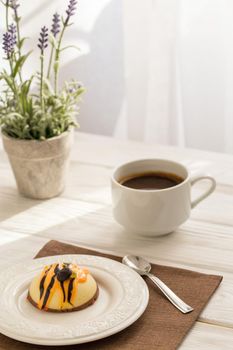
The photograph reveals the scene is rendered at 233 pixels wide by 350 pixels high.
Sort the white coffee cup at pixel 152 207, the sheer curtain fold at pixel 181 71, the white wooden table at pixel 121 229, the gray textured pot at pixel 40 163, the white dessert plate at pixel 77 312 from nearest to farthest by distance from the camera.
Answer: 1. the white dessert plate at pixel 77 312
2. the white wooden table at pixel 121 229
3. the white coffee cup at pixel 152 207
4. the gray textured pot at pixel 40 163
5. the sheer curtain fold at pixel 181 71

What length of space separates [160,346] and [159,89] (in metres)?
1.19

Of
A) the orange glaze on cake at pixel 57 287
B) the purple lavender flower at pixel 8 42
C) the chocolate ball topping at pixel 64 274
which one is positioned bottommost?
the orange glaze on cake at pixel 57 287

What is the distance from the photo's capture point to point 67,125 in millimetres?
1295

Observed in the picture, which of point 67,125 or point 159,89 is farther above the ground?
point 67,125

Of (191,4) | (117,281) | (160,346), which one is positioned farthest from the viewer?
(191,4)

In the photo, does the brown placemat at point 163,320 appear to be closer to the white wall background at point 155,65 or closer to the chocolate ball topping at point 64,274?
the chocolate ball topping at point 64,274

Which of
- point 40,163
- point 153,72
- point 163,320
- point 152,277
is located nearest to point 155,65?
point 153,72

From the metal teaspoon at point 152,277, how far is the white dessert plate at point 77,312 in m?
0.03

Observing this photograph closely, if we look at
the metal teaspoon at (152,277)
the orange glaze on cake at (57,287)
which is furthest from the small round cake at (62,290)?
the metal teaspoon at (152,277)

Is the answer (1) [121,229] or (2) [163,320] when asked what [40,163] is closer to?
(1) [121,229]

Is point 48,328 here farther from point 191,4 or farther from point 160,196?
point 191,4

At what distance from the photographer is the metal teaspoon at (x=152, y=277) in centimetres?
95

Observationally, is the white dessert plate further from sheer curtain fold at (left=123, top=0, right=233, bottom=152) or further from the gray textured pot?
sheer curtain fold at (left=123, top=0, right=233, bottom=152)

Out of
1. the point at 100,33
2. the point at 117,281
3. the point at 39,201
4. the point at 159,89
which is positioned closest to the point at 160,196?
the point at 117,281
